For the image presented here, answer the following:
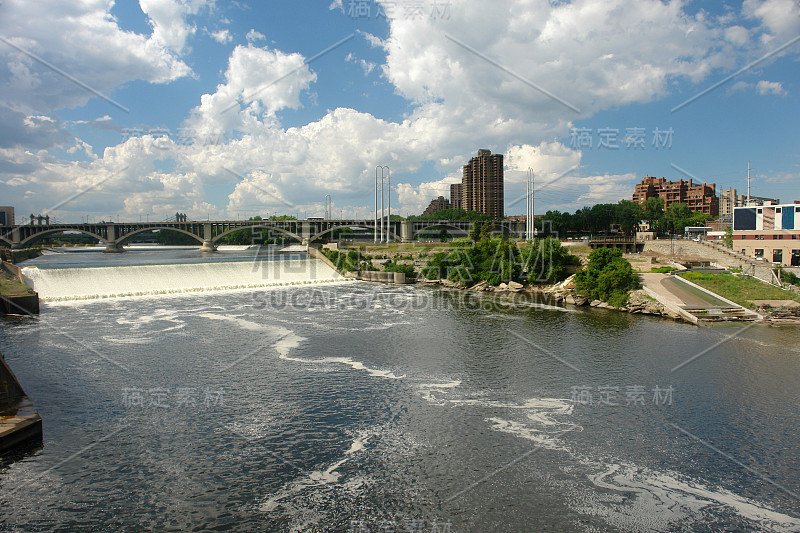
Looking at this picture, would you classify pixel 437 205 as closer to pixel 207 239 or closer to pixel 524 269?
pixel 207 239

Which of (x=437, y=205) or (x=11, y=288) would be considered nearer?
(x=11, y=288)

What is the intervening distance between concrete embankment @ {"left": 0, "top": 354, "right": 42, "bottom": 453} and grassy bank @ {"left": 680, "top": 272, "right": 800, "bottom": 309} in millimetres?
33078

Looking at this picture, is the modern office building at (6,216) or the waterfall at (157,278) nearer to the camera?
the waterfall at (157,278)

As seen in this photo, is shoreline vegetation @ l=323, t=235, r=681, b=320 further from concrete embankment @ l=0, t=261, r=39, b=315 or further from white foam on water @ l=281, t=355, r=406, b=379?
concrete embankment @ l=0, t=261, r=39, b=315

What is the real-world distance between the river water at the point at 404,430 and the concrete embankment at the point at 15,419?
458 millimetres

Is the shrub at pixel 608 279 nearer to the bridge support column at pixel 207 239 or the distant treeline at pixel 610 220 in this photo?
the distant treeline at pixel 610 220

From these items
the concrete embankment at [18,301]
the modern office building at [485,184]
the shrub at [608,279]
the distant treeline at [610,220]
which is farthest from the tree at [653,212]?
the concrete embankment at [18,301]

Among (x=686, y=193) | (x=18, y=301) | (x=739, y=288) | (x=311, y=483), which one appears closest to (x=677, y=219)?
(x=686, y=193)

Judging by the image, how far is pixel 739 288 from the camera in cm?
3003

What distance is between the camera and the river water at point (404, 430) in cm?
884

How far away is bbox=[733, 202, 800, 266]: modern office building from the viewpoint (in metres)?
36.9

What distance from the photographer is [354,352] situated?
19766 millimetres

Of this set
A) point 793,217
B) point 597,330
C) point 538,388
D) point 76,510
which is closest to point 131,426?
point 76,510

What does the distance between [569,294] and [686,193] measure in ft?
324
